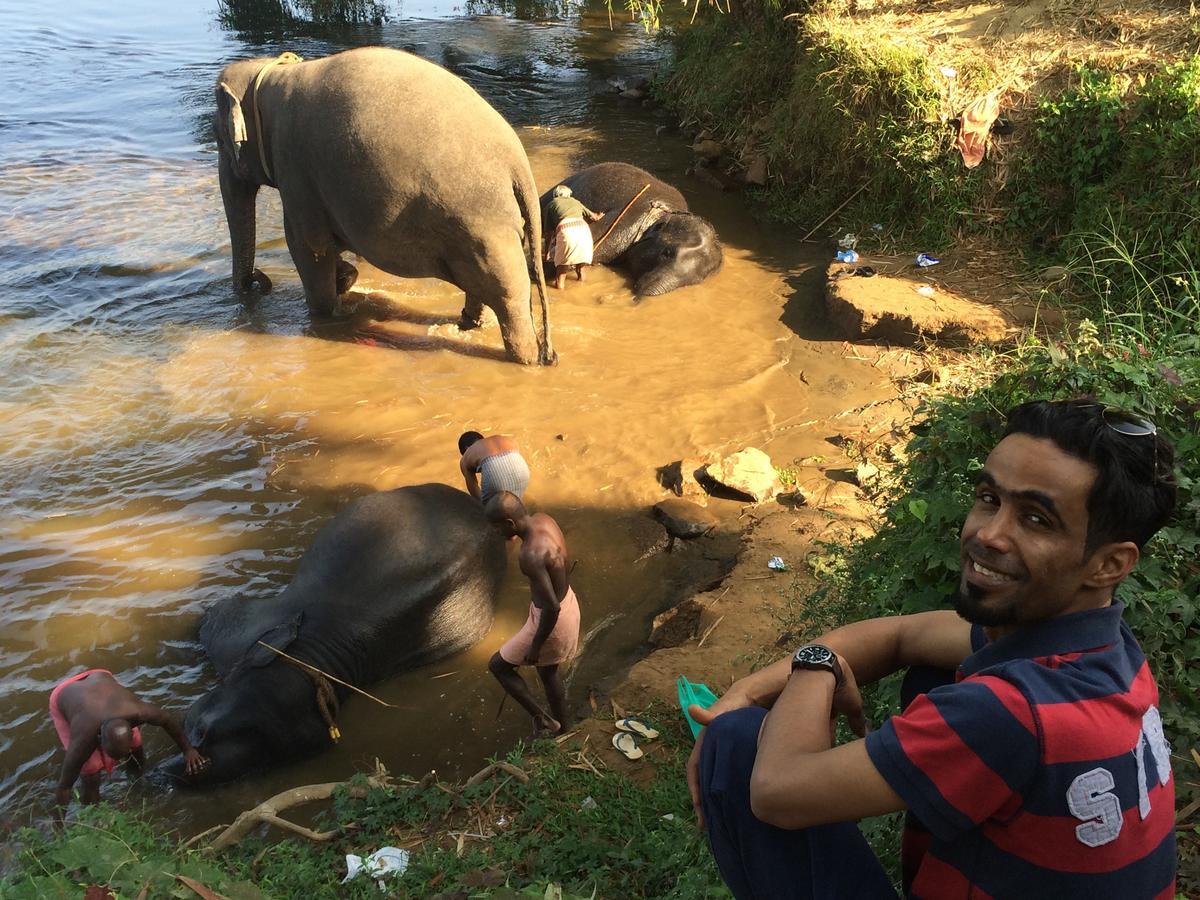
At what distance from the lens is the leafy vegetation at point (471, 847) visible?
107 inches

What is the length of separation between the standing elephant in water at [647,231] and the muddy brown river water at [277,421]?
18 centimetres

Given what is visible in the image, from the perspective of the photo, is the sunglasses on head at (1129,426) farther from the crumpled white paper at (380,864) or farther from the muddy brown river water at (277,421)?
the muddy brown river water at (277,421)

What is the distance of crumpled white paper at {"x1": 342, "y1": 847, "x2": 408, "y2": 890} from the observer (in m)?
3.01

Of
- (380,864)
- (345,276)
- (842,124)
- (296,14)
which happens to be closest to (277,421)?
(345,276)

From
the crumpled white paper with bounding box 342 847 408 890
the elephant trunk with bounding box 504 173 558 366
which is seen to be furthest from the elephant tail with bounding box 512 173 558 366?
the crumpled white paper with bounding box 342 847 408 890

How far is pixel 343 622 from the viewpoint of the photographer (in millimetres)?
4309

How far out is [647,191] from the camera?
8781mm

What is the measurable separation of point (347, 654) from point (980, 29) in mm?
7846

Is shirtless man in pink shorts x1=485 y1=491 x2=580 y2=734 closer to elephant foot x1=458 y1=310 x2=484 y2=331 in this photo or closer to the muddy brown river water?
the muddy brown river water

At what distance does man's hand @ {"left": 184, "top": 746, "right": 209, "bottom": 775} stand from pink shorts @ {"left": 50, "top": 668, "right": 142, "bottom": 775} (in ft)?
0.77

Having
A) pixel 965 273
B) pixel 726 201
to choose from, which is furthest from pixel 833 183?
pixel 965 273

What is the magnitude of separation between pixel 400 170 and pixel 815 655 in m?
4.92

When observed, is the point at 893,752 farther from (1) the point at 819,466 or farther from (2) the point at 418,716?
(1) the point at 819,466

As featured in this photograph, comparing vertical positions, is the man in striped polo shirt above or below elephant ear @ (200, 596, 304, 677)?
above
